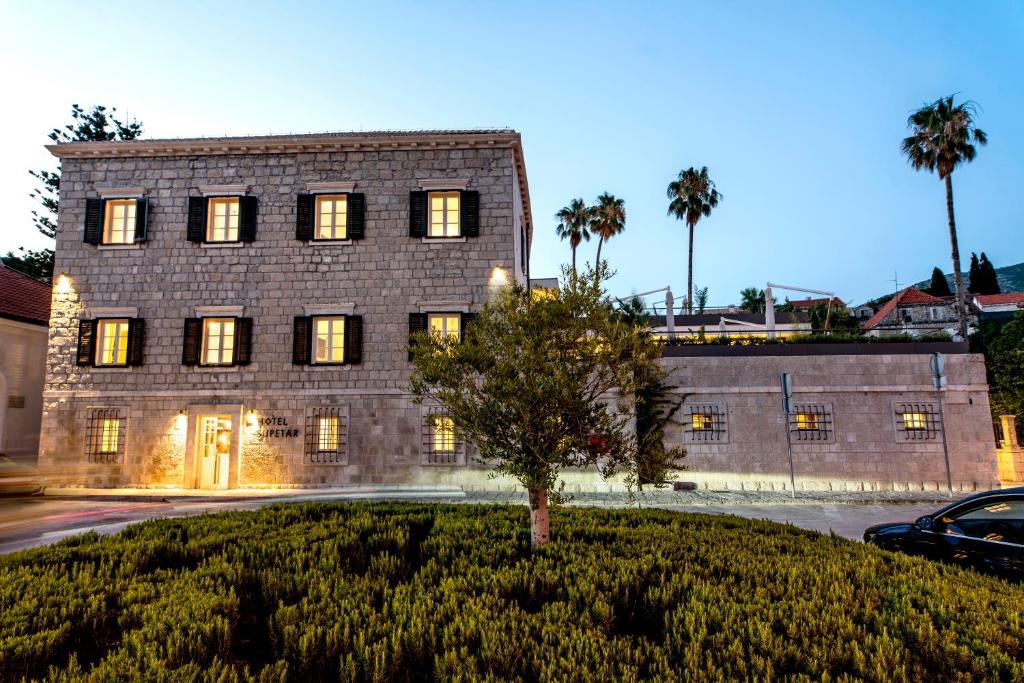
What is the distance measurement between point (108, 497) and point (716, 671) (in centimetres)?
1835

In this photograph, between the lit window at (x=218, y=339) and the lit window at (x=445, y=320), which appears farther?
the lit window at (x=218, y=339)

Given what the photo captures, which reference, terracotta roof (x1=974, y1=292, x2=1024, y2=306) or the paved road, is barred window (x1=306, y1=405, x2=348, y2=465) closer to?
the paved road

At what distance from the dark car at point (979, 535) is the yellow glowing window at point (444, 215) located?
14.4 meters

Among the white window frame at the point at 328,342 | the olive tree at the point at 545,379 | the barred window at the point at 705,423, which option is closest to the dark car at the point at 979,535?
the olive tree at the point at 545,379

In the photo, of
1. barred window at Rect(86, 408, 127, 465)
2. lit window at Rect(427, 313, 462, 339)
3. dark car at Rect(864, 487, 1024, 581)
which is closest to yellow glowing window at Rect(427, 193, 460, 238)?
lit window at Rect(427, 313, 462, 339)

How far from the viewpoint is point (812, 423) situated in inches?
670

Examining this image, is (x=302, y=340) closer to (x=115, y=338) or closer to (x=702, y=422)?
(x=115, y=338)

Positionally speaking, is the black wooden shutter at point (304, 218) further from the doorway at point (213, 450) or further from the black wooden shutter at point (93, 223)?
the black wooden shutter at point (93, 223)

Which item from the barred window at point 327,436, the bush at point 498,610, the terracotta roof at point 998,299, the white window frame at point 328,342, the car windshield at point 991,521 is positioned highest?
the terracotta roof at point 998,299

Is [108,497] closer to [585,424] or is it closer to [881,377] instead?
[585,424]

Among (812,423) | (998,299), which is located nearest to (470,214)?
(812,423)

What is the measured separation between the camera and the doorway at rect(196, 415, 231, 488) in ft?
57.7

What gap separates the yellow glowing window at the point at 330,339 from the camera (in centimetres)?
1780

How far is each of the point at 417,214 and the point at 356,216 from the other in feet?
6.62
